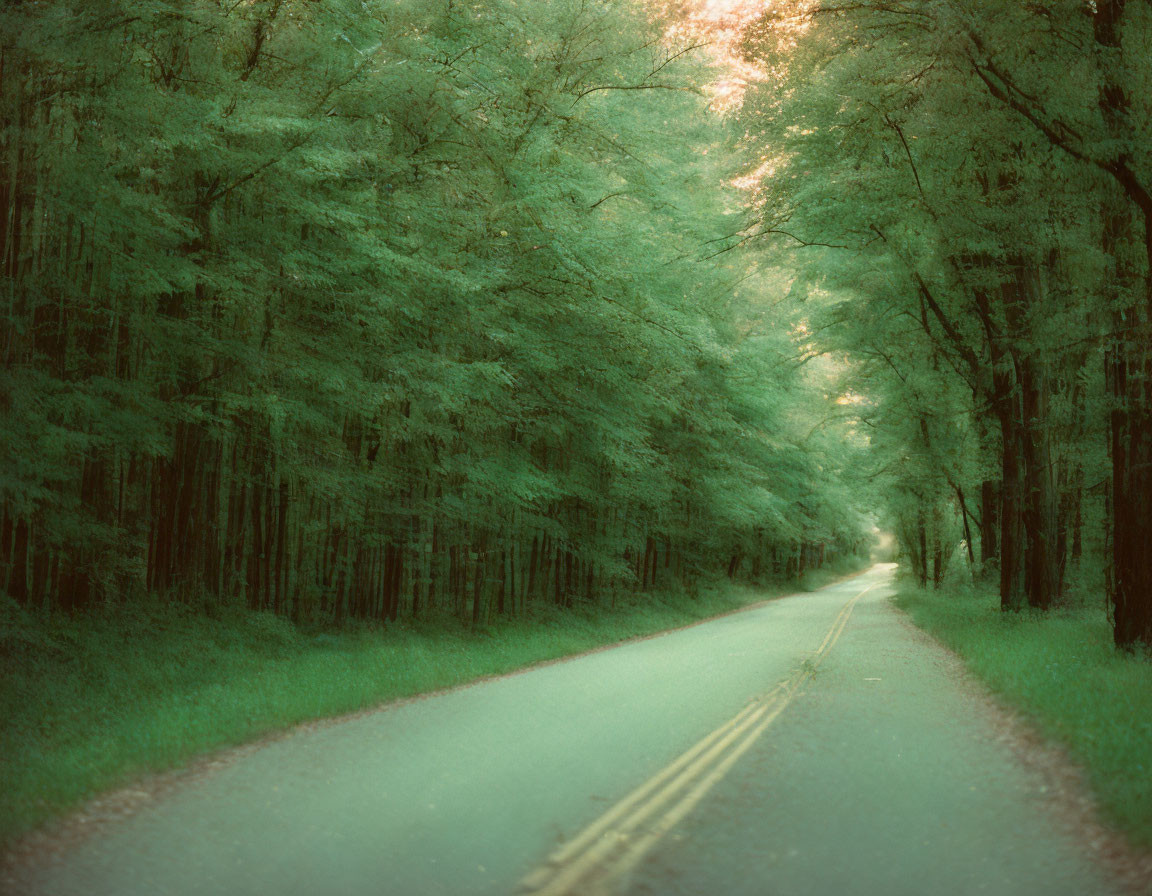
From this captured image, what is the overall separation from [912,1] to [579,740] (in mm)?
9976

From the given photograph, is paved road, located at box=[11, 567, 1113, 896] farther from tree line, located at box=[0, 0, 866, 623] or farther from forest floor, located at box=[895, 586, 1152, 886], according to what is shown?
tree line, located at box=[0, 0, 866, 623]

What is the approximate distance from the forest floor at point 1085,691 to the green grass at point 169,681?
7.17m

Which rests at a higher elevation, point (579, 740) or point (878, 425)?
point (878, 425)

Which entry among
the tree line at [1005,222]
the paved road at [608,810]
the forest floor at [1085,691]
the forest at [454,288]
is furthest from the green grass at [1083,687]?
the tree line at [1005,222]

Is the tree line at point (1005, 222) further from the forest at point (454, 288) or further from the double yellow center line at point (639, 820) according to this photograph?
the double yellow center line at point (639, 820)

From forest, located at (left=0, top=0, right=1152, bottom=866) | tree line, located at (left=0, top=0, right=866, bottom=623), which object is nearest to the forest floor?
forest, located at (left=0, top=0, right=1152, bottom=866)

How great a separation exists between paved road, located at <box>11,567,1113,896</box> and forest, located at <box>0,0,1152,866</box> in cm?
97

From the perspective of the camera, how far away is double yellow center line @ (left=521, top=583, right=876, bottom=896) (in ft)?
16.8

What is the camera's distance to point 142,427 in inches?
473

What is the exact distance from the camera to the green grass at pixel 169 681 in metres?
7.42

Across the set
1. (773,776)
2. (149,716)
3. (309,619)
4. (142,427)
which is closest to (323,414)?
(142,427)

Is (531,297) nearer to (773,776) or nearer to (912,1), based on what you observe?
(912,1)

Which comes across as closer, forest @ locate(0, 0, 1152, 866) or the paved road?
Result: the paved road

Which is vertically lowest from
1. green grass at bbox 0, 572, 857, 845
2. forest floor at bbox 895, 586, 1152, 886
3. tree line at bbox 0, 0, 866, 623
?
green grass at bbox 0, 572, 857, 845
